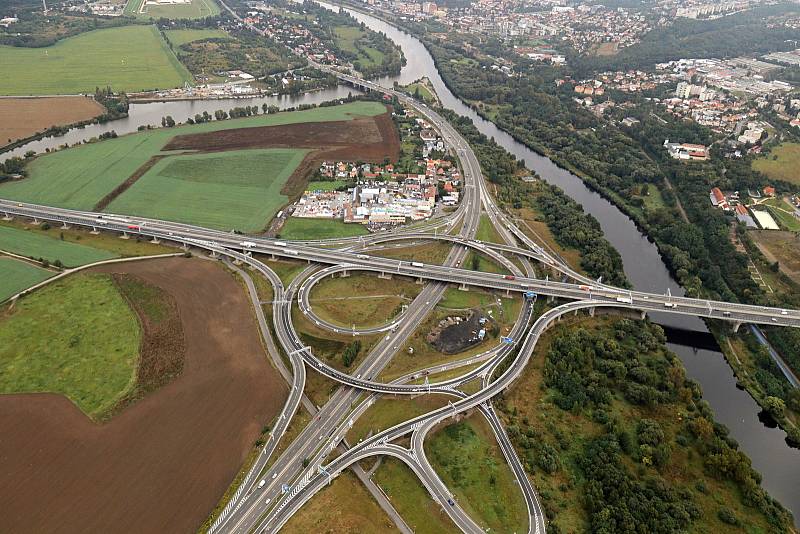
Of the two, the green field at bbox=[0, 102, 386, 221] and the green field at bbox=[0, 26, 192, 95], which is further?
the green field at bbox=[0, 26, 192, 95]

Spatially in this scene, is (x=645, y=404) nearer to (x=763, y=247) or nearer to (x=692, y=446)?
(x=692, y=446)

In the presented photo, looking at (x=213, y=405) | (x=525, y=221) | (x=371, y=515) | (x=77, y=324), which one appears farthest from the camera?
(x=525, y=221)

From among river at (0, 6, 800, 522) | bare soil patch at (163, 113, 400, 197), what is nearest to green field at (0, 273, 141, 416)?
bare soil patch at (163, 113, 400, 197)

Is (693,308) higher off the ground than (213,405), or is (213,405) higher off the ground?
(693,308)

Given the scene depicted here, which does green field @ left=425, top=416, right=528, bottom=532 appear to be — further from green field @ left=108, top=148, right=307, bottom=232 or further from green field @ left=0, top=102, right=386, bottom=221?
green field @ left=0, top=102, right=386, bottom=221

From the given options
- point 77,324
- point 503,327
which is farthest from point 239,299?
point 503,327

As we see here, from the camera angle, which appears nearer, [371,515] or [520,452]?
[371,515]
